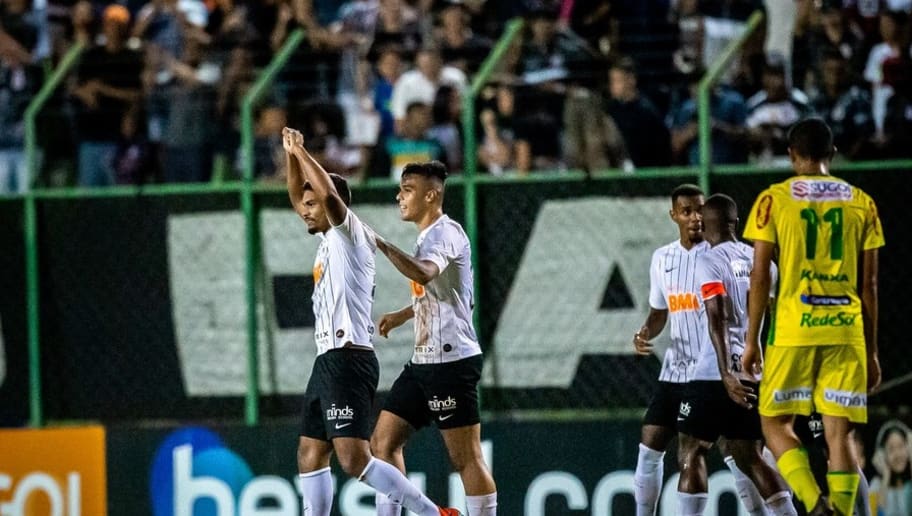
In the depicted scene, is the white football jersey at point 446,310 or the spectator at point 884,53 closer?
the white football jersey at point 446,310

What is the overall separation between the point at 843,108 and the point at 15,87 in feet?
21.9

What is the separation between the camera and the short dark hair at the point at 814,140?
25.3 feet

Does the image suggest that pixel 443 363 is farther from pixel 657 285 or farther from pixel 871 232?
pixel 871 232

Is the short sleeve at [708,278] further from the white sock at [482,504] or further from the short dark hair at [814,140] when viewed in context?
the white sock at [482,504]

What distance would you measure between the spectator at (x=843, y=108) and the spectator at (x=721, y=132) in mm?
524

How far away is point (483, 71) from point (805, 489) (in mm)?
4322

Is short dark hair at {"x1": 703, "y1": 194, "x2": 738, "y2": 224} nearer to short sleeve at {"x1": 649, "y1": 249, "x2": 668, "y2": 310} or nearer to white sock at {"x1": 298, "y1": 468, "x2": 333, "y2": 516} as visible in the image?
short sleeve at {"x1": 649, "y1": 249, "x2": 668, "y2": 310}

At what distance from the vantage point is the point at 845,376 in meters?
7.63

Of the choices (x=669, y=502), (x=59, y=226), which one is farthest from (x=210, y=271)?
(x=669, y=502)

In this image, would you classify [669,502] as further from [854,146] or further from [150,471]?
[150,471]

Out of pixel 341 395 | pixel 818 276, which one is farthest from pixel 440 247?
pixel 818 276

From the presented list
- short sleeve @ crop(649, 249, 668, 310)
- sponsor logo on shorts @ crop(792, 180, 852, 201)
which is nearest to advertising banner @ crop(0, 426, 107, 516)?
short sleeve @ crop(649, 249, 668, 310)

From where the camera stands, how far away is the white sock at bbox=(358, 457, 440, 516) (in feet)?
26.9

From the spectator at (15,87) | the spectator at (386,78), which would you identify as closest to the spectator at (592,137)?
the spectator at (386,78)
